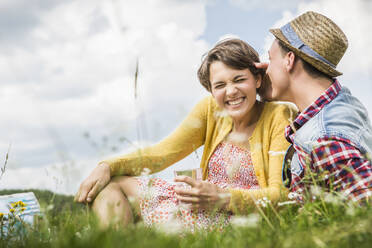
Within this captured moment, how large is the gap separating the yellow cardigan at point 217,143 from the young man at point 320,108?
20cm

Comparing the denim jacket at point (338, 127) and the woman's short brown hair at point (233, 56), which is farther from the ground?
the woman's short brown hair at point (233, 56)

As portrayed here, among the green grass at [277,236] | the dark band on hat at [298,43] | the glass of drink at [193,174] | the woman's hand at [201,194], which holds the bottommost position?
the green grass at [277,236]

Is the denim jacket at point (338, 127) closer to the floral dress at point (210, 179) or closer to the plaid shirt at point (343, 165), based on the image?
the plaid shirt at point (343, 165)

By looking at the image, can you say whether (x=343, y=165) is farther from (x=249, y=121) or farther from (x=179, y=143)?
(x=179, y=143)

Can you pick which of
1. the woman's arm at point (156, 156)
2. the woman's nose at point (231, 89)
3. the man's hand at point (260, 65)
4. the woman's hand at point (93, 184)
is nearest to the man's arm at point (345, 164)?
the woman's nose at point (231, 89)

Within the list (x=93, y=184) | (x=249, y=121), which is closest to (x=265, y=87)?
(x=249, y=121)

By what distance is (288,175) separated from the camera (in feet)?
10.7

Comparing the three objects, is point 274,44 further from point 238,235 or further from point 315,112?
point 238,235

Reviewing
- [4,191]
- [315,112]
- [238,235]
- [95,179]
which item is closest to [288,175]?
[315,112]

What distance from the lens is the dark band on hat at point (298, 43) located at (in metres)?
3.11

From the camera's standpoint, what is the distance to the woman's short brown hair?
361cm

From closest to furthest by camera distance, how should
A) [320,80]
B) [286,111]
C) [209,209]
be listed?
[209,209]
[320,80]
[286,111]

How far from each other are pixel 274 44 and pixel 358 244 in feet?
7.34

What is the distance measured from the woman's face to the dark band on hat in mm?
557
